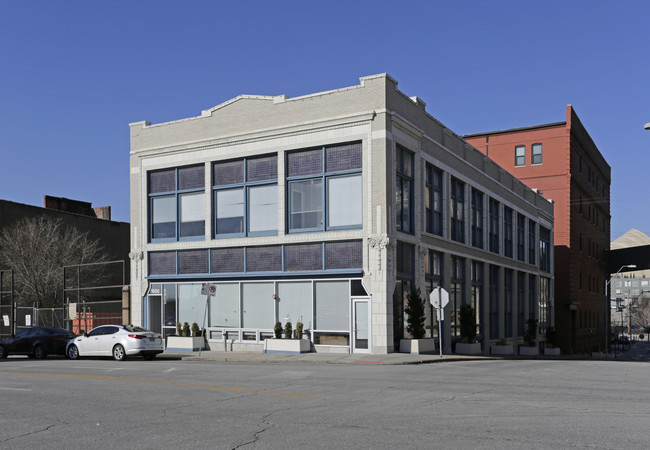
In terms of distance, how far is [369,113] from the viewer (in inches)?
1083

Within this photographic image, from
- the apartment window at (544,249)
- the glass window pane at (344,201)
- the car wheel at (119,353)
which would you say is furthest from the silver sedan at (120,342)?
the apartment window at (544,249)

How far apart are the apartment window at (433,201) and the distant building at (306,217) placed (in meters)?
0.10

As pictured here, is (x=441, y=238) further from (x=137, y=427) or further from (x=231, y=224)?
(x=137, y=427)

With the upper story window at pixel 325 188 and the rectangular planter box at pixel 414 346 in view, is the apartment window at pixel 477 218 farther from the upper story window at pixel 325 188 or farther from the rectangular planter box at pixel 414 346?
the upper story window at pixel 325 188

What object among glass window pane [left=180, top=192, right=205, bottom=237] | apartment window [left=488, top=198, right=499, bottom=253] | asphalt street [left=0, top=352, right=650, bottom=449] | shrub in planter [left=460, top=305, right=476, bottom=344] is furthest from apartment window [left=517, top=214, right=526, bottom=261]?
asphalt street [left=0, top=352, right=650, bottom=449]

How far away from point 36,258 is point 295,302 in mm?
29128

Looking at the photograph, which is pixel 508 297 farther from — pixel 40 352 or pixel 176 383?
pixel 176 383

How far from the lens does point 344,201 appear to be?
1125 inches

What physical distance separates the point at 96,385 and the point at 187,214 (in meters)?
18.3

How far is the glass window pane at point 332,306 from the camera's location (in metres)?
28.1

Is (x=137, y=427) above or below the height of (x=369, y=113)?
below

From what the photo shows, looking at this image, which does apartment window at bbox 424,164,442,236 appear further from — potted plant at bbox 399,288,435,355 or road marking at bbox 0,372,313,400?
road marking at bbox 0,372,313,400

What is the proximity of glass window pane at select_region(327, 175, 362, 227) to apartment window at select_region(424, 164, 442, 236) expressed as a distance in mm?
4946


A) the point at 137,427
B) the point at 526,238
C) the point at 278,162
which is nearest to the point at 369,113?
the point at 278,162
